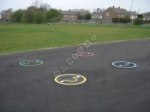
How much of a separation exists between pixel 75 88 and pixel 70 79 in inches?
38.8

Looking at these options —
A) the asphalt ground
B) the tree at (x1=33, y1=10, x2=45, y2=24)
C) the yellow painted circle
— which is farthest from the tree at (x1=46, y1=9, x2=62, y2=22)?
the yellow painted circle

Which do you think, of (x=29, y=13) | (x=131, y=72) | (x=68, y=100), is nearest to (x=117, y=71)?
(x=131, y=72)

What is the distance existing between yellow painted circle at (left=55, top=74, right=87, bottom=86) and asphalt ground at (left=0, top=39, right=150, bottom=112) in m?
0.11

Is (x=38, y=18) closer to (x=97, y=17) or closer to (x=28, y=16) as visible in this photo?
(x=28, y=16)

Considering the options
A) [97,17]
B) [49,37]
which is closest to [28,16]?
[97,17]

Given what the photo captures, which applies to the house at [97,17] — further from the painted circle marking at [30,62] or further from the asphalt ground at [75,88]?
the asphalt ground at [75,88]

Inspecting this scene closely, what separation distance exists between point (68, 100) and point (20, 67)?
14.6 feet

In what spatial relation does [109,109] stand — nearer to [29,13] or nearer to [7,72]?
[7,72]

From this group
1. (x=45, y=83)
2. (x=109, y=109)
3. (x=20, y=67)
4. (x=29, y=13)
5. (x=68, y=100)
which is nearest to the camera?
(x=109, y=109)

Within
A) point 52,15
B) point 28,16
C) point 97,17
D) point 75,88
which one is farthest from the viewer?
point 97,17

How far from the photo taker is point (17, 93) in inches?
250

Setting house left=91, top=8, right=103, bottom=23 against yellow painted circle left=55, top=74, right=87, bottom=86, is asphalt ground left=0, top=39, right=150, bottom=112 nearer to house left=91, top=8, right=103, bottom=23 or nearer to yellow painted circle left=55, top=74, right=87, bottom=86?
yellow painted circle left=55, top=74, right=87, bottom=86

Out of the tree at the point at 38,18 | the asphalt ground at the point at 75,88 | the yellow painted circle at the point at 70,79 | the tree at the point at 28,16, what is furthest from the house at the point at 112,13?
the yellow painted circle at the point at 70,79

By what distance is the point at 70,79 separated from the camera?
7695 mm
